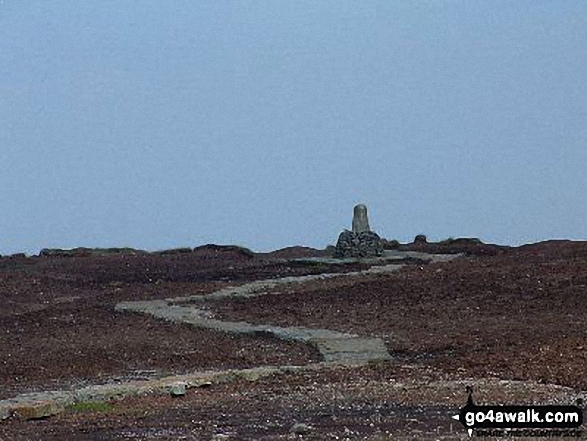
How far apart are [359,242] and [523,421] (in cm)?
2755

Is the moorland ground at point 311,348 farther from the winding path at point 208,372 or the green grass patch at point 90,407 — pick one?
the winding path at point 208,372

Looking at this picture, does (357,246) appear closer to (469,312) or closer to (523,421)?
(469,312)

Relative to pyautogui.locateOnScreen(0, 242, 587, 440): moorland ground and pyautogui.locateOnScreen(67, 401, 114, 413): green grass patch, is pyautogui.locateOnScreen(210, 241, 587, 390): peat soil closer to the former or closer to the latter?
pyautogui.locateOnScreen(0, 242, 587, 440): moorland ground

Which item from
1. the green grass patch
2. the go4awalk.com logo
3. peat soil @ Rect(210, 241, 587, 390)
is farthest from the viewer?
peat soil @ Rect(210, 241, 587, 390)

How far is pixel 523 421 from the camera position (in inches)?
394

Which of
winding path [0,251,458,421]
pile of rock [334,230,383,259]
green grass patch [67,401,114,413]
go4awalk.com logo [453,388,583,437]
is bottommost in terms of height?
go4awalk.com logo [453,388,583,437]

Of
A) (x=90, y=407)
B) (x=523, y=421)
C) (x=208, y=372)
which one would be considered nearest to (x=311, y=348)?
(x=208, y=372)

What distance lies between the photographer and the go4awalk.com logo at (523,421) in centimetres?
992

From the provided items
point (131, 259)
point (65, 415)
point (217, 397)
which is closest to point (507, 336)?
point (217, 397)

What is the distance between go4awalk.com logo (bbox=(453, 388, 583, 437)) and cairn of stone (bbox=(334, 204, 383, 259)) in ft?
87.6

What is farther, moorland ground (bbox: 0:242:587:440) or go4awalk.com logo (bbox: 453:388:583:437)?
moorland ground (bbox: 0:242:587:440)

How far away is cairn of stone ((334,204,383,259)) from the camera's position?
123 feet

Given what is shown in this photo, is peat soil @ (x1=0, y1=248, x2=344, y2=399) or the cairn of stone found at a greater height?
the cairn of stone

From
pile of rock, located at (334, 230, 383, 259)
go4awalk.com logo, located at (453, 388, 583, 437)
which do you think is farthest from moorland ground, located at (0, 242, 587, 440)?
pile of rock, located at (334, 230, 383, 259)
